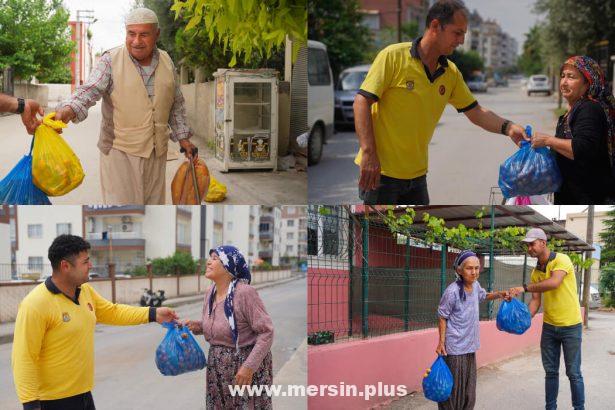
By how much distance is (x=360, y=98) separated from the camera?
264 centimetres

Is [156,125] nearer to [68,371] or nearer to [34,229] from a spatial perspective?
[34,229]

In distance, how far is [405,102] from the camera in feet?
9.07

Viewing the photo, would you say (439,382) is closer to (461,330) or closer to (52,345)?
(461,330)

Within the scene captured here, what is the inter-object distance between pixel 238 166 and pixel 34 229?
1.20 metres

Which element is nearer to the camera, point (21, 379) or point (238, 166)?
point (21, 379)

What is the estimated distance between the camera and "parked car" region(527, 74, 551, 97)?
3.76m

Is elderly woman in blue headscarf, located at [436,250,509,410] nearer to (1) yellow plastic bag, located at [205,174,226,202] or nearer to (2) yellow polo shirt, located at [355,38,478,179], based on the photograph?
(2) yellow polo shirt, located at [355,38,478,179]

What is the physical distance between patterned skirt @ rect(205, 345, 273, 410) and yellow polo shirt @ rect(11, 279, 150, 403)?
21.8 inches

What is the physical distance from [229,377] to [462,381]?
1200mm

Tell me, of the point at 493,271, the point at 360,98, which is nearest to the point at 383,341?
the point at 493,271

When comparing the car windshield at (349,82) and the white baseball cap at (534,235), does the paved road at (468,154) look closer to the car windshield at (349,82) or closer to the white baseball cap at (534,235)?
the white baseball cap at (534,235)

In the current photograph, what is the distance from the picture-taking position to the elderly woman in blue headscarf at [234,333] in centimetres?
283

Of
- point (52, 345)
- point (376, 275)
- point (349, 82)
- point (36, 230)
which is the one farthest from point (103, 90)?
point (349, 82)

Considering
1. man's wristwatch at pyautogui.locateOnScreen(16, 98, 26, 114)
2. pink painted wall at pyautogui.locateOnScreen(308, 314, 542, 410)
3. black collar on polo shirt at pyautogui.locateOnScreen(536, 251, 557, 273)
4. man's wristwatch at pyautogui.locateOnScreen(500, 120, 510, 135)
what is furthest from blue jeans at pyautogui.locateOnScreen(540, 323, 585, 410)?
man's wristwatch at pyautogui.locateOnScreen(16, 98, 26, 114)
